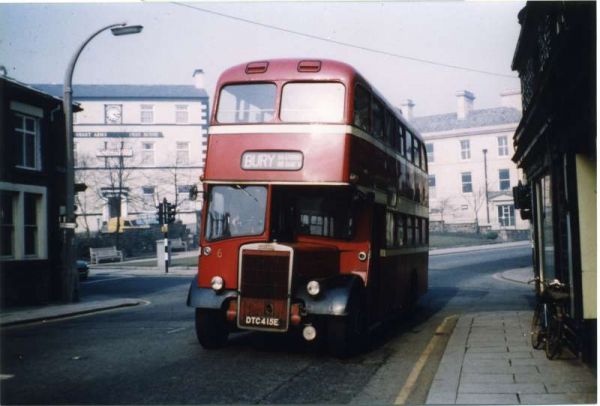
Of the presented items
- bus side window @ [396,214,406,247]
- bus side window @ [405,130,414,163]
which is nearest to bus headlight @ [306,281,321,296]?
bus side window @ [396,214,406,247]

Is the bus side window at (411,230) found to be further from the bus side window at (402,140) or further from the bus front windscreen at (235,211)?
the bus front windscreen at (235,211)

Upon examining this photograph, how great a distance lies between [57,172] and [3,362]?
1186cm

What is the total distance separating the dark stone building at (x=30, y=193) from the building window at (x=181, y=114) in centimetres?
3070

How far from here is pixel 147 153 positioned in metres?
48.8

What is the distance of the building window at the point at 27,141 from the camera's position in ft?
60.0

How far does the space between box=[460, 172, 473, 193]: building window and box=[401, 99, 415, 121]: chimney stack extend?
8335 millimetres

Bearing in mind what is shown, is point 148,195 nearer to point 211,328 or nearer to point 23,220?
point 23,220

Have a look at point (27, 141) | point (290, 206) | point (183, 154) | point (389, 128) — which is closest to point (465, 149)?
point (183, 154)

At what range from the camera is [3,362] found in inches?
357

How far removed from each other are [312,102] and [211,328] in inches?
150

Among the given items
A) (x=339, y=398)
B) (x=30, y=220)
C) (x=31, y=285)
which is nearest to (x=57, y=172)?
(x=30, y=220)

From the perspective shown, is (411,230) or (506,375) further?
(411,230)

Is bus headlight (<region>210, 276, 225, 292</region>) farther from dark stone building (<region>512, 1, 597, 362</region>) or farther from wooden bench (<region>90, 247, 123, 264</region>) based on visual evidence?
wooden bench (<region>90, 247, 123, 264</region>)

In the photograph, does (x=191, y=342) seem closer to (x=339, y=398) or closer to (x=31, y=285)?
(x=339, y=398)
